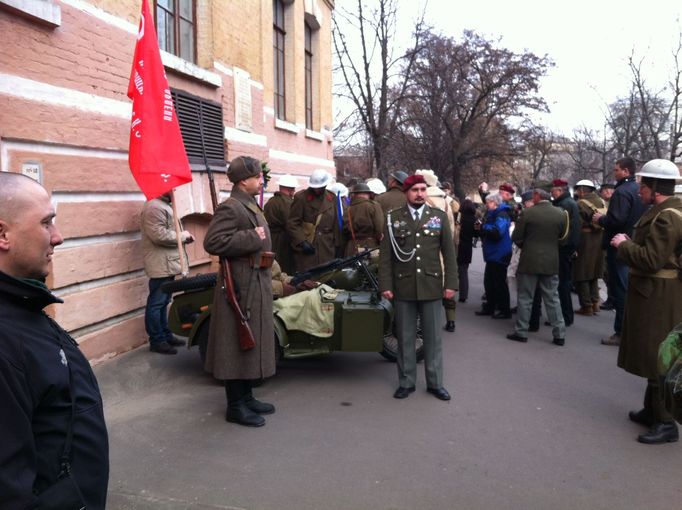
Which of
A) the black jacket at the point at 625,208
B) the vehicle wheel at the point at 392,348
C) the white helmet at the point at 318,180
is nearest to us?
the vehicle wheel at the point at 392,348

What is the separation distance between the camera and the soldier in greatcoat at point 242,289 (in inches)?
166

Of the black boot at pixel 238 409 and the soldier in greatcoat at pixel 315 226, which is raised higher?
the soldier in greatcoat at pixel 315 226

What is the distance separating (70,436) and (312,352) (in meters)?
3.91

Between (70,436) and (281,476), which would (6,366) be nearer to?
(70,436)

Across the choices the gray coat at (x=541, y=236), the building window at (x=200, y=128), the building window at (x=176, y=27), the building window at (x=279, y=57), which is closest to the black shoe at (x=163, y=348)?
the building window at (x=200, y=128)

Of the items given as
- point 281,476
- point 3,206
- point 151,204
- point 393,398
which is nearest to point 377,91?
point 151,204

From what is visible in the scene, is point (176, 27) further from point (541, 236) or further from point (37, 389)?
point (37, 389)

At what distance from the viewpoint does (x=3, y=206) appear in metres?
1.59

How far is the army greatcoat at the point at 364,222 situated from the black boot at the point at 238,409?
145 inches

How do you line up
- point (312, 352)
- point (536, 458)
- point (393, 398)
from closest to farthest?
point (536, 458)
point (393, 398)
point (312, 352)

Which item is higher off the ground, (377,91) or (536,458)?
(377,91)

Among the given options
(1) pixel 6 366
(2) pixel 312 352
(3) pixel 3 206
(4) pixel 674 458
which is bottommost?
(4) pixel 674 458

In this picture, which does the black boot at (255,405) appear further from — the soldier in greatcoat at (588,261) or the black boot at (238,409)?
the soldier in greatcoat at (588,261)

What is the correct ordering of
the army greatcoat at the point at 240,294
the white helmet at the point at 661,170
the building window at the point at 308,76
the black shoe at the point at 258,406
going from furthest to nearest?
the building window at the point at 308,76
the black shoe at the point at 258,406
the white helmet at the point at 661,170
the army greatcoat at the point at 240,294
